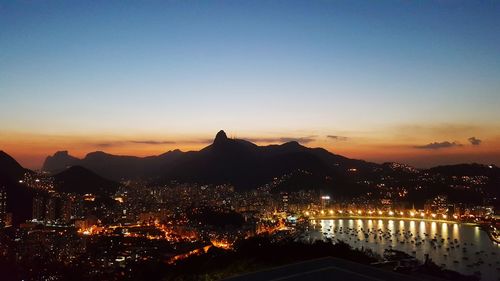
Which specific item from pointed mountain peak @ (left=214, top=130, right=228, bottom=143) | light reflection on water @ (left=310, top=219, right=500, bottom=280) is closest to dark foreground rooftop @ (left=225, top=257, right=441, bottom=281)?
light reflection on water @ (left=310, top=219, right=500, bottom=280)

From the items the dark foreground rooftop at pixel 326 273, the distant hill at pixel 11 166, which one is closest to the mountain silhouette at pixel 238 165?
the distant hill at pixel 11 166

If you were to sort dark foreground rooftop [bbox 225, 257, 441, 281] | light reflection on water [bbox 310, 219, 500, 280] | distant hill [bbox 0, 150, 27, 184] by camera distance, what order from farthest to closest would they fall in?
1. distant hill [bbox 0, 150, 27, 184]
2. light reflection on water [bbox 310, 219, 500, 280]
3. dark foreground rooftop [bbox 225, 257, 441, 281]

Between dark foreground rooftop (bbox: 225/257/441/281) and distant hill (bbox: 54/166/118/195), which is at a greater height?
dark foreground rooftop (bbox: 225/257/441/281)

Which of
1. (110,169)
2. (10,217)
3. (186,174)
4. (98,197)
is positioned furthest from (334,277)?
(110,169)

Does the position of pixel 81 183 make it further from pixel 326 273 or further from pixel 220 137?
pixel 326 273

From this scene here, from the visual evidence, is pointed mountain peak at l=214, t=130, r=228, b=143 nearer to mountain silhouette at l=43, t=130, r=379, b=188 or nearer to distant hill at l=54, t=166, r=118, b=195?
mountain silhouette at l=43, t=130, r=379, b=188

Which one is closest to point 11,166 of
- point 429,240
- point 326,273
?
point 429,240

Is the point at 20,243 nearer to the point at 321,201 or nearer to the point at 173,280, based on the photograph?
the point at 173,280
